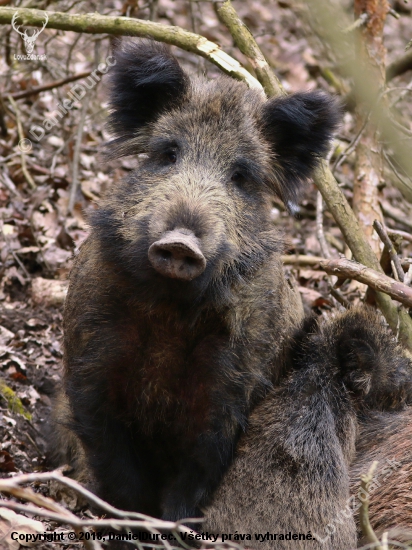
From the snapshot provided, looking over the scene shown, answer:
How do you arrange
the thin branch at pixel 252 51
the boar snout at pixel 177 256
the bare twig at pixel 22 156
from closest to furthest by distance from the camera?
1. the boar snout at pixel 177 256
2. the thin branch at pixel 252 51
3. the bare twig at pixel 22 156

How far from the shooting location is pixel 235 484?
4602 mm

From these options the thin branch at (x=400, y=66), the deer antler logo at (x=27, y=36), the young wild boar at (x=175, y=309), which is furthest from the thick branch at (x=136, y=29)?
the thin branch at (x=400, y=66)

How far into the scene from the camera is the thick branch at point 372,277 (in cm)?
511

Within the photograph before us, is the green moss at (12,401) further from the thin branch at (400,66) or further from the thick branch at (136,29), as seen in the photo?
the thin branch at (400,66)

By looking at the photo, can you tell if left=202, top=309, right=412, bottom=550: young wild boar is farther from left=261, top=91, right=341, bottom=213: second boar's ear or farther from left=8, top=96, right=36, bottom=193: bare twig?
left=8, top=96, right=36, bottom=193: bare twig

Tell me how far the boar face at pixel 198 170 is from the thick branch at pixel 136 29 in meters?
0.96

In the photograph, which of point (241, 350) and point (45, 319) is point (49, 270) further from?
point (241, 350)

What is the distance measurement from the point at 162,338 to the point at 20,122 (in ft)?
16.2

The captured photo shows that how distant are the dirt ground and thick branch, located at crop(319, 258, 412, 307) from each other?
1.36ft

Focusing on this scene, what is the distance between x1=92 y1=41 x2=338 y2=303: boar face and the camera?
3939mm

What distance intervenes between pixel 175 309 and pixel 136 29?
2.80 meters

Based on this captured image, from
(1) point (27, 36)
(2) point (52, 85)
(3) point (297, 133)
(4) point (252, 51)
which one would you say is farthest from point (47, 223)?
(3) point (297, 133)

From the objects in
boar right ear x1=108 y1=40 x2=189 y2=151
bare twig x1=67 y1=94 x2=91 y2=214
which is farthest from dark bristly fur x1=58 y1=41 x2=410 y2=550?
bare twig x1=67 y1=94 x2=91 y2=214

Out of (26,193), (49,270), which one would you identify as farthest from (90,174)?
(49,270)
